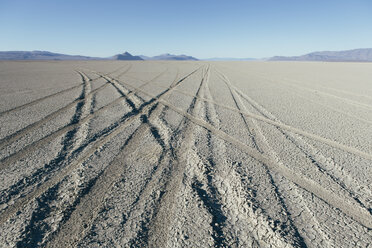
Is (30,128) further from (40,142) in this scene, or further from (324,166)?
(324,166)

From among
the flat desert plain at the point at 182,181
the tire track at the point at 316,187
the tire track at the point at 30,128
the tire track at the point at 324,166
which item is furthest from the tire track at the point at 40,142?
the tire track at the point at 324,166

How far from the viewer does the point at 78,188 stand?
2197 millimetres

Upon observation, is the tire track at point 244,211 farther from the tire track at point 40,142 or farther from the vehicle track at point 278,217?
the tire track at point 40,142

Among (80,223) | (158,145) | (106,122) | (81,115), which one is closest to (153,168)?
(158,145)

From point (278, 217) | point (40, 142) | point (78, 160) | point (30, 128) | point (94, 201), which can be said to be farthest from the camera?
point (30, 128)

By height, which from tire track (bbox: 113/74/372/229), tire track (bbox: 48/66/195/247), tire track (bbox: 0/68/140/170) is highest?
tire track (bbox: 0/68/140/170)

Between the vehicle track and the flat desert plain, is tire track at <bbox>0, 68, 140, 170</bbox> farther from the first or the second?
the vehicle track

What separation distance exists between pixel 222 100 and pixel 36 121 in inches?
182

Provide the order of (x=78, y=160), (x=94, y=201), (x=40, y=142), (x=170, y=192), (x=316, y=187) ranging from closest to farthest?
1. (x=94, y=201)
2. (x=170, y=192)
3. (x=316, y=187)
4. (x=78, y=160)
5. (x=40, y=142)

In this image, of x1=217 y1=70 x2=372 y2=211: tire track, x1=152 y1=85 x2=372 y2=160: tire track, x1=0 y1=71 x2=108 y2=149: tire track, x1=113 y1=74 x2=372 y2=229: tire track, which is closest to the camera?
x1=113 y1=74 x2=372 y2=229: tire track

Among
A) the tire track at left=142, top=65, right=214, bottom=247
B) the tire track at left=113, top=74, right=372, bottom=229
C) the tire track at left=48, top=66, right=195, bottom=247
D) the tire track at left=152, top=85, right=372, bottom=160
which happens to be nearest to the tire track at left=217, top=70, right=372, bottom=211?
the tire track at left=113, top=74, right=372, bottom=229

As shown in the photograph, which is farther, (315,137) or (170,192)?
(315,137)

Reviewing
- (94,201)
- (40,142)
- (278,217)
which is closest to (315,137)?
(278,217)

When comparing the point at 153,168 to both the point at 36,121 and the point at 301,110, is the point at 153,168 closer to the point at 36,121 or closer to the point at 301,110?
the point at 36,121
